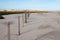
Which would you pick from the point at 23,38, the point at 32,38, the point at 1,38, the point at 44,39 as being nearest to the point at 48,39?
the point at 44,39

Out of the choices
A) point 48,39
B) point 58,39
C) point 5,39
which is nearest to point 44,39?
point 48,39

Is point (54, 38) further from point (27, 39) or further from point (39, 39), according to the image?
point (27, 39)

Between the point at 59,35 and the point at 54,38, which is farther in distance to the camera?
the point at 59,35

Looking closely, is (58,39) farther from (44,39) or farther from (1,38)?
(1,38)

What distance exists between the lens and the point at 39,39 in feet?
12.8

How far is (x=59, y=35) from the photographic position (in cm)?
419

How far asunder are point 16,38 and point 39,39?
65 centimetres

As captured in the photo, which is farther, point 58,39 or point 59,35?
point 59,35

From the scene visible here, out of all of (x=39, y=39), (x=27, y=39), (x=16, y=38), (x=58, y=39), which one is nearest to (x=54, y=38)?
(x=58, y=39)

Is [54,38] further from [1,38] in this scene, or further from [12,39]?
[1,38]

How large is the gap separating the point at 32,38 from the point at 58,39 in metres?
0.69

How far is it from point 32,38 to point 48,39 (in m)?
0.44

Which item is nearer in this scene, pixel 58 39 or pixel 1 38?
pixel 58 39

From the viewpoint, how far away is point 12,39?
4004mm
